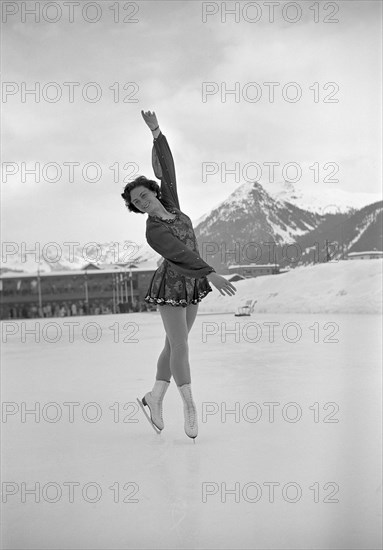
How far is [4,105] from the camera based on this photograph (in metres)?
3.26

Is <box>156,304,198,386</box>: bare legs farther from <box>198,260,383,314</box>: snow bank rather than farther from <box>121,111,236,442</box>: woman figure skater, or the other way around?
<box>198,260,383,314</box>: snow bank

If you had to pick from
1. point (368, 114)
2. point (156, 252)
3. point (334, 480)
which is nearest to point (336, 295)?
point (368, 114)

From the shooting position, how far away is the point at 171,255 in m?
2.22

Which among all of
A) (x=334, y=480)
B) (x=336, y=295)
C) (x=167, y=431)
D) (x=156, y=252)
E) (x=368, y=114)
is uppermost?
(x=368, y=114)

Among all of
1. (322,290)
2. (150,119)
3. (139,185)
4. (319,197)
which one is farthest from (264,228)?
(322,290)

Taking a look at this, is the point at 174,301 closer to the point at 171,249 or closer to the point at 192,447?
the point at 171,249

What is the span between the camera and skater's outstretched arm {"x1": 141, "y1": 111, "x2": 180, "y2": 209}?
234cm

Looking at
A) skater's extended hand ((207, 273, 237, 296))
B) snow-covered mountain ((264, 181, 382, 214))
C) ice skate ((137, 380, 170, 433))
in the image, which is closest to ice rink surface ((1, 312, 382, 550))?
ice skate ((137, 380, 170, 433))

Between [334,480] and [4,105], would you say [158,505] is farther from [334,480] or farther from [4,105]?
[4,105]

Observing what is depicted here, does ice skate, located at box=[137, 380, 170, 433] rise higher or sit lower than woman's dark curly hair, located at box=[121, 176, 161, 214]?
lower

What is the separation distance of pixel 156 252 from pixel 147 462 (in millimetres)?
833

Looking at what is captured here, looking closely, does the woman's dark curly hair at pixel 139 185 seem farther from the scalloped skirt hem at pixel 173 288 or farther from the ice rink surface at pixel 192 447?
the ice rink surface at pixel 192 447

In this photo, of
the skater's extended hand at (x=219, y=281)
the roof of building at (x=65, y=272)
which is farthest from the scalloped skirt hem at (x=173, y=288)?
the roof of building at (x=65, y=272)

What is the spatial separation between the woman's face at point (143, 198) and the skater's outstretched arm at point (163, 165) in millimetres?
66
